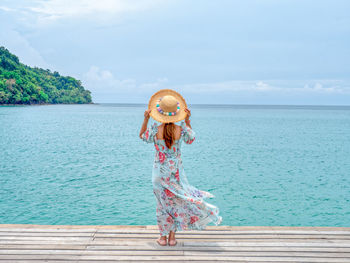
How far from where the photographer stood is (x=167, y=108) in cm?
391

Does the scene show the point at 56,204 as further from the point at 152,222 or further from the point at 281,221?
the point at 281,221

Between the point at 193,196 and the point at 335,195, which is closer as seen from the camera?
the point at 193,196

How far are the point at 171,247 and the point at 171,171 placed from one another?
3.05 ft

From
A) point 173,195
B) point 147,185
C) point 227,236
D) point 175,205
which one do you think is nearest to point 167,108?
point 173,195

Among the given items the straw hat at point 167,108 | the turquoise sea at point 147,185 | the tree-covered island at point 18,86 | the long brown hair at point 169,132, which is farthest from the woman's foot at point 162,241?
the tree-covered island at point 18,86

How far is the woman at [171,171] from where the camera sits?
3957 millimetres

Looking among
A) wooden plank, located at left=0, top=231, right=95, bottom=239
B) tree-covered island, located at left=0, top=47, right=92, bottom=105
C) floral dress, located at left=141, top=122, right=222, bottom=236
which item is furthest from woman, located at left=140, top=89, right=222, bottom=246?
tree-covered island, located at left=0, top=47, right=92, bottom=105

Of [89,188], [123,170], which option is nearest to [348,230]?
[89,188]

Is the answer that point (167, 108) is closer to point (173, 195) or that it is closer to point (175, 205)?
point (173, 195)

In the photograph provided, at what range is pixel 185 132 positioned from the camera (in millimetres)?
4027

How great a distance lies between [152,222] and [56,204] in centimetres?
333

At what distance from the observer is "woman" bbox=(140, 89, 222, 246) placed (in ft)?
13.0

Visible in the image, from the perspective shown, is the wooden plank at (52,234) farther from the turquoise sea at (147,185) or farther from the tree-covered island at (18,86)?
the tree-covered island at (18,86)

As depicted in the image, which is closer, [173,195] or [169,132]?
[169,132]
